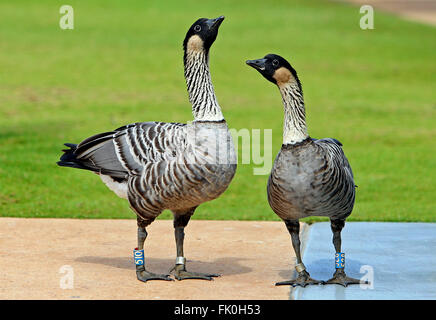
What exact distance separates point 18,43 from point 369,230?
22.4m

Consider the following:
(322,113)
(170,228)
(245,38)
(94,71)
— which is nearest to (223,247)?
(170,228)

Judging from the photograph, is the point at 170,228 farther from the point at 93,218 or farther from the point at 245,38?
the point at 245,38

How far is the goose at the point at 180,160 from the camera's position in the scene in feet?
22.5

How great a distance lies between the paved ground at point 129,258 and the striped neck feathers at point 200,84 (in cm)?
165

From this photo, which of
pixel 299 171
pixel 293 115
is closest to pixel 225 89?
pixel 293 115

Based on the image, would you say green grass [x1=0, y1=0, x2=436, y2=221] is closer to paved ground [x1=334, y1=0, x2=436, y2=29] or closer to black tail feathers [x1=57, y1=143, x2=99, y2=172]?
black tail feathers [x1=57, y1=143, x2=99, y2=172]

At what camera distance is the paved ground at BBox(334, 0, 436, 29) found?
40875 millimetres

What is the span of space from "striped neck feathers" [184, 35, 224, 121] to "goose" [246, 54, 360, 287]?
2.11 ft

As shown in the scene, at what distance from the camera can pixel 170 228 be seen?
9.62 m

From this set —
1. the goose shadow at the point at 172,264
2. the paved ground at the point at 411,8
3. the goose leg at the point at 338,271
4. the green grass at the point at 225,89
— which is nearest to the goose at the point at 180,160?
the goose shadow at the point at 172,264

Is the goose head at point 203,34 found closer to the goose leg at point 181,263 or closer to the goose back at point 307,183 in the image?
the goose back at point 307,183

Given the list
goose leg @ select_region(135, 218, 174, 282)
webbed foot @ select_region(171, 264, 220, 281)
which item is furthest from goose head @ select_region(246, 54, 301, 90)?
webbed foot @ select_region(171, 264, 220, 281)

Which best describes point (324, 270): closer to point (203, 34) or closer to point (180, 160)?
point (180, 160)

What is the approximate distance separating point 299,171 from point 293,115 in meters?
0.52
